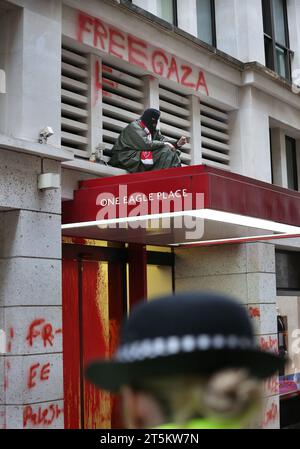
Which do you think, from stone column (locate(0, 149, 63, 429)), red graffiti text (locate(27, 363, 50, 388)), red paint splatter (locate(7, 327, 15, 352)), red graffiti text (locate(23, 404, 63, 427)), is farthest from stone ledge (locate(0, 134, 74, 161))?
red graffiti text (locate(23, 404, 63, 427))

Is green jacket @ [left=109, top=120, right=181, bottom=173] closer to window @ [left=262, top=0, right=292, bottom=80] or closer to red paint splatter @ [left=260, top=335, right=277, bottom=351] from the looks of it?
red paint splatter @ [left=260, top=335, right=277, bottom=351]

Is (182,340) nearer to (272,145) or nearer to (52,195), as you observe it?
Answer: (52,195)

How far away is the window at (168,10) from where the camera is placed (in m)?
12.9

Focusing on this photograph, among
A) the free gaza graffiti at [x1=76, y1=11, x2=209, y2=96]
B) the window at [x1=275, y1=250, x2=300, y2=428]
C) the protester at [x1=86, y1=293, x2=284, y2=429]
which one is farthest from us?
the window at [x1=275, y1=250, x2=300, y2=428]

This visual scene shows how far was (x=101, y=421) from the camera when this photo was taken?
37.6ft

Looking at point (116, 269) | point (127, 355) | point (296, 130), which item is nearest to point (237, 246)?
point (116, 269)

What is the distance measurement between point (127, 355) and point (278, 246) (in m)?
12.7

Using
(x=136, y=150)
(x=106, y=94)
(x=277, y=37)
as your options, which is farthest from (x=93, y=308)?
(x=277, y=37)

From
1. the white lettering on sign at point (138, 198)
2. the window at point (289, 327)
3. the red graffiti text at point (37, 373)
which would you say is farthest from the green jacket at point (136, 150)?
the window at point (289, 327)

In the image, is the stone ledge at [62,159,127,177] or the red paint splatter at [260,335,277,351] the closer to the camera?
the stone ledge at [62,159,127,177]

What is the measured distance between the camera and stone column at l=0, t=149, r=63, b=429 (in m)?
8.50

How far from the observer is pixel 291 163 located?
53.3ft

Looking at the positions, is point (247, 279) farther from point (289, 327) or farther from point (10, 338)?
point (10, 338)

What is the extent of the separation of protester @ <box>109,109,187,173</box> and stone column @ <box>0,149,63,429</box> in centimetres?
194
